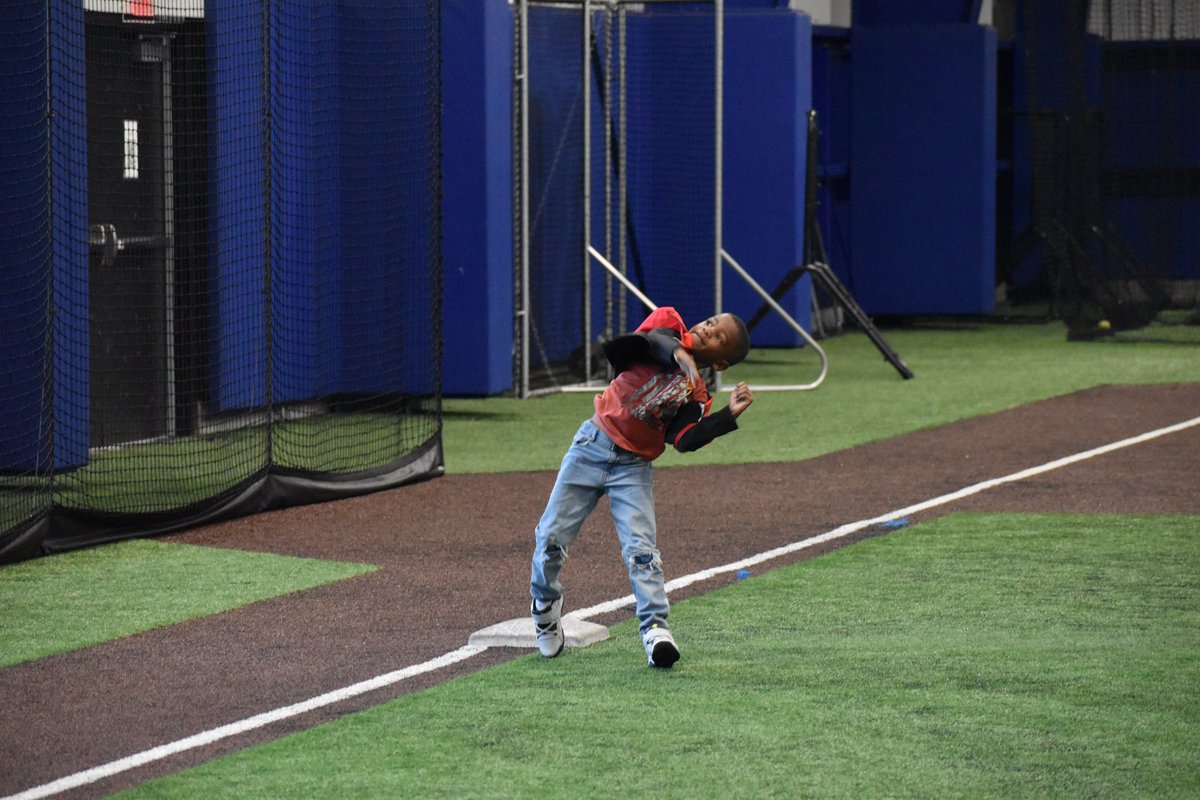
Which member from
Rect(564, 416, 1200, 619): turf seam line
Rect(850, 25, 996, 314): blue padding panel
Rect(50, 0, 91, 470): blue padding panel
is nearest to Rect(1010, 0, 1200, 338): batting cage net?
Rect(850, 25, 996, 314): blue padding panel

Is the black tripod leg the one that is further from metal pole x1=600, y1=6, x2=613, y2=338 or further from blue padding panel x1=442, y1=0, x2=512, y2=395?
blue padding panel x1=442, y1=0, x2=512, y2=395

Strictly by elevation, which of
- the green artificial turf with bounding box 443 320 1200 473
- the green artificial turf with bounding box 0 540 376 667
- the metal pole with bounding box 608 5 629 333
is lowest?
the green artificial turf with bounding box 0 540 376 667

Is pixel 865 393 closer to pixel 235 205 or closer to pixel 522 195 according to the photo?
pixel 522 195

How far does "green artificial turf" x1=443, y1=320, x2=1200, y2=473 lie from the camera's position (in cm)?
1202

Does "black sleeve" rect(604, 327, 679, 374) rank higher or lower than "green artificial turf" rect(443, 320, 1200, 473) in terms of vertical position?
higher

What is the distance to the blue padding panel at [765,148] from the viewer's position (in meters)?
18.1

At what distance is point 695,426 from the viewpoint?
6.02m

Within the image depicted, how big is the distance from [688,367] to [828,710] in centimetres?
118

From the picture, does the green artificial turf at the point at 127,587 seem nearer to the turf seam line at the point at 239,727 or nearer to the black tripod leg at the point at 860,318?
the turf seam line at the point at 239,727

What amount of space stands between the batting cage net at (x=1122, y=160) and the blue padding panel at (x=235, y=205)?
1084 cm

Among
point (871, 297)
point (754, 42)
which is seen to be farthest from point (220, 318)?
point (871, 297)

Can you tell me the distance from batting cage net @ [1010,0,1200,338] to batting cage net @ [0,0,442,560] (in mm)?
9410

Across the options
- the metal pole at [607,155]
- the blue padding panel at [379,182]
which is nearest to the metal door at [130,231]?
the blue padding panel at [379,182]

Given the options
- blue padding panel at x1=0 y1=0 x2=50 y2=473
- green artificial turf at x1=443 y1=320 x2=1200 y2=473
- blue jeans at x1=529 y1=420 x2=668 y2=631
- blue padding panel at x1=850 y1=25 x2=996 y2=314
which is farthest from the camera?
blue padding panel at x1=850 y1=25 x2=996 y2=314
